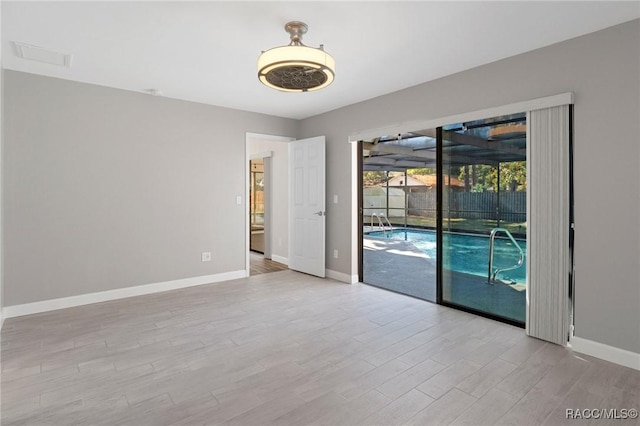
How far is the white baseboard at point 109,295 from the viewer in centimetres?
347

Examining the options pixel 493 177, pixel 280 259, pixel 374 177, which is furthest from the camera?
pixel 374 177

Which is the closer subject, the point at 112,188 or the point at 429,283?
the point at 112,188

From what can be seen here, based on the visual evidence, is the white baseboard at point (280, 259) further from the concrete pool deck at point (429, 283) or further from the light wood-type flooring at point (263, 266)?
the concrete pool deck at point (429, 283)

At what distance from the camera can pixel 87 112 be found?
3816 millimetres

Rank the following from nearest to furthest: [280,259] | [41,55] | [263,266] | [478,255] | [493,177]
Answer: [41,55]
[493,177]
[478,255]
[263,266]
[280,259]

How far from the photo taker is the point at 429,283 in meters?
4.65

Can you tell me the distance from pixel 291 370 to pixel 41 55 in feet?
11.7

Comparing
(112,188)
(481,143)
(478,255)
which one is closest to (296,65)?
(481,143)

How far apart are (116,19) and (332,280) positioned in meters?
3.89

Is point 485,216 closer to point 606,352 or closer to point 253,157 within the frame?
point 606,352

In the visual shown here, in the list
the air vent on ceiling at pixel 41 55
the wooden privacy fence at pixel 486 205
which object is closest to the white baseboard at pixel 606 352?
the wooden privacy fence at pixel 486 205

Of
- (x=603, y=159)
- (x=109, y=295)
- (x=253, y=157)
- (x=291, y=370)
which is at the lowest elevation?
(x=291, y=370)

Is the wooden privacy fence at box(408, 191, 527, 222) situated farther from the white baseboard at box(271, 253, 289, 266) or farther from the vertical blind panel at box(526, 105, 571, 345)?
the white baseboard at box(271, 253, 289, 266)

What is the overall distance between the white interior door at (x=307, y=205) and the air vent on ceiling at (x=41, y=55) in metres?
3.10
